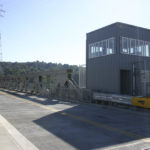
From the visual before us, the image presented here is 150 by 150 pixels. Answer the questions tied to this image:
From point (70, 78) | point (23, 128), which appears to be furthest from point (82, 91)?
point (23, 128)

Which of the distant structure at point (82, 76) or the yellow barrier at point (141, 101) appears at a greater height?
the distant structure at point (82, 76)

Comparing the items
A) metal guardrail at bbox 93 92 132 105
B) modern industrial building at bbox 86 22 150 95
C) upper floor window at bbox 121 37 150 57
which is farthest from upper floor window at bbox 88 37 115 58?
metal guardrail at bbox 93 92 132 105

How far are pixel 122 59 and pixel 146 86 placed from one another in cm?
387

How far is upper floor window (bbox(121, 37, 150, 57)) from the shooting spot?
19.2 metres

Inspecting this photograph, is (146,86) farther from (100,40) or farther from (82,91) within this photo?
(100,40)

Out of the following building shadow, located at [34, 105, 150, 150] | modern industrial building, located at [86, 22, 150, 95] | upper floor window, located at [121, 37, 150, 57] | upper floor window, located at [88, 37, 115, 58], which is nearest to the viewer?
building shadow, located at [34, 105, 150, 150]

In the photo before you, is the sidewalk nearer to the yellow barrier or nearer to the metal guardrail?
the yellow barrier

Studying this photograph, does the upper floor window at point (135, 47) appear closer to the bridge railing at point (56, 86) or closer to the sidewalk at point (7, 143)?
the bridge railing at point (56, 86)

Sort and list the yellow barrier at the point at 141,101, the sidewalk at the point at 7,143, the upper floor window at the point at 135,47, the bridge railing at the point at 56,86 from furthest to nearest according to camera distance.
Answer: the upper floor window at the point at 135,47 < the bridge railing at the point at 56,86 < the yellow barrier at the point at 141,101 < the sidewalk at the point at 7,143

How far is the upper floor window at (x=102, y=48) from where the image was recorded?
1948 centimetres

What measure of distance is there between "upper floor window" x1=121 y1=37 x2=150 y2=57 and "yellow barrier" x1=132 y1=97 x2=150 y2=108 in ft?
22.9

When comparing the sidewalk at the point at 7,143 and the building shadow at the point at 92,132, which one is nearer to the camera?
the sidewalk at the point at 7,143

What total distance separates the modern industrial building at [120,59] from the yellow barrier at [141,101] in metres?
4.21

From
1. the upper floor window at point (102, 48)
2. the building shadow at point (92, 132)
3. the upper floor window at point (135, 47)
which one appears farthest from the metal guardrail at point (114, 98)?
the upper floor window at point (135, 47)
